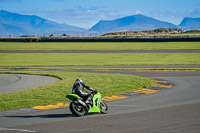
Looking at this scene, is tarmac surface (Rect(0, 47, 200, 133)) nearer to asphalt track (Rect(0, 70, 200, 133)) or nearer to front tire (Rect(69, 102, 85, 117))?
asphalt track (Rect(0, 70, 200, 133))

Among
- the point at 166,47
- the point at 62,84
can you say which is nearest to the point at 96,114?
the point at 62,84

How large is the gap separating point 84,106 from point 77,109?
302mm

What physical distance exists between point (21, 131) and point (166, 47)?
62.5 metres

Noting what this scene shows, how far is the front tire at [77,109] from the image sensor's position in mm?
15102

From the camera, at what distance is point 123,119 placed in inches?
579

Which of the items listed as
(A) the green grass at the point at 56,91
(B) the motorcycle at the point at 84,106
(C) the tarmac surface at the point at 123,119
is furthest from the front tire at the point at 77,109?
(A) the green grass at the point at 56,91

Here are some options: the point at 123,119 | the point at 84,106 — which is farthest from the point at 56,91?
the point at 123,119

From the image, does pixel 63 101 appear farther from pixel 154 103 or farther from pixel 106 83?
pixel 106 83

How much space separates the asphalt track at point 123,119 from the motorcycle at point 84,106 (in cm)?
25

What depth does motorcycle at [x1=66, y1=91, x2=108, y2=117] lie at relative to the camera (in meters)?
15.1

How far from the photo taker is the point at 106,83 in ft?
89.1

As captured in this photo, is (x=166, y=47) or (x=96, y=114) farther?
(x=166, y=47)

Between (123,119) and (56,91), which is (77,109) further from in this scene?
(56,91)

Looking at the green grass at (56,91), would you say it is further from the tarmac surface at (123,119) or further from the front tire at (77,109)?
the front tire at (77,109)
